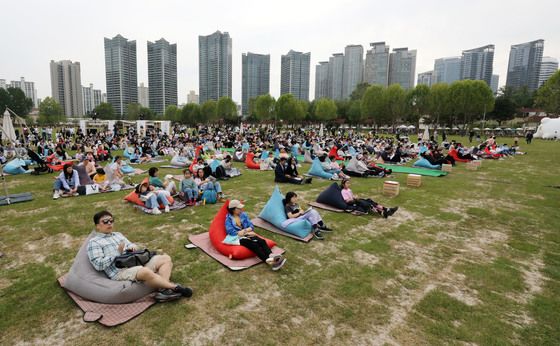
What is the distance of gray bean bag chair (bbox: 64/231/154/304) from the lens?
13.2 ft

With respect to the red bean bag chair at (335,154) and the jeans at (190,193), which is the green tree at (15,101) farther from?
the jeans at (190,193)

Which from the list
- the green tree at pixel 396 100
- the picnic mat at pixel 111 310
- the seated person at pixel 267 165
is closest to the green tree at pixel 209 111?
the green tree at pixel 396 100

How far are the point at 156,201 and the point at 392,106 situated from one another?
56837 mm

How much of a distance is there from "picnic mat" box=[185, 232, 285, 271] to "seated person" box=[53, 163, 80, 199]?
5.99 m

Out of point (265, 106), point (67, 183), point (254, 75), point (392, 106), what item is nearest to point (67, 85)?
point (254, 75)

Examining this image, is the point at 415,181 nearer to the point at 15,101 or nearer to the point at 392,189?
the point at 392,189

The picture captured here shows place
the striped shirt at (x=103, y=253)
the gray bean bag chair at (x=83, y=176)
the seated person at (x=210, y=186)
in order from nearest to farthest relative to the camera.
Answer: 1. the striped shirt at (x=103, y=253)
2. the seated person at (x=210, y=186)
3. the gray bean bag chair at (x=83, y=176)

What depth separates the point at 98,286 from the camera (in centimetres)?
407

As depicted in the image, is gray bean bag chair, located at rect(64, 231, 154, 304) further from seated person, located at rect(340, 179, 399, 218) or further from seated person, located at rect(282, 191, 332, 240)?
seated person, located at rect(340, 179, 399, 218)

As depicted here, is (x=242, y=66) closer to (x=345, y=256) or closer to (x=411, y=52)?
(x=411, y=52)

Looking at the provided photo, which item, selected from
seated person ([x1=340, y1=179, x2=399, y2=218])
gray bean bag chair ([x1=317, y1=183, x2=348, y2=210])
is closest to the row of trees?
seated person ([x1=340, y1=179, x2=399, y2=218])

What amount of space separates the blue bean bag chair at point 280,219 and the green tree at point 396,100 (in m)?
55.9

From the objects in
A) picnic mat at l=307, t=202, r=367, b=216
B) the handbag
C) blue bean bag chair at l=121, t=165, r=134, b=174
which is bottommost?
picnic mat at l=307, t=202, r=367, b=216

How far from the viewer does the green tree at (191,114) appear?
89213mm
